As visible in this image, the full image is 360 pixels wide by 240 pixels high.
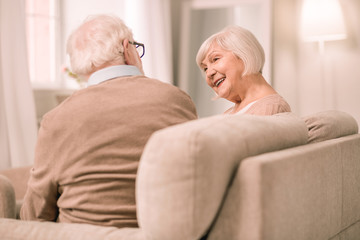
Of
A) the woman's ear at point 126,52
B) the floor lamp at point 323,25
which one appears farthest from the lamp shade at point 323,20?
the woman's ear at point 126,52

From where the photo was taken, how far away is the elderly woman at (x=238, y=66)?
7.72 feet

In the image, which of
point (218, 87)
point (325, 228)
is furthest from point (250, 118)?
point (218, 87)

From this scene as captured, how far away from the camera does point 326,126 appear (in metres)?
1.74

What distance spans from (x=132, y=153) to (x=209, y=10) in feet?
14.4

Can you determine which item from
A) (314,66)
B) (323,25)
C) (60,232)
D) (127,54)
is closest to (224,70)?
(127,54)

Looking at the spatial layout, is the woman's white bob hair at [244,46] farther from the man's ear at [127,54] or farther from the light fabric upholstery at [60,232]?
the light fabric upholstery at [60,232]

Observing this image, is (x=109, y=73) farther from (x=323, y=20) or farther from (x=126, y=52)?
(x=323, y=20)

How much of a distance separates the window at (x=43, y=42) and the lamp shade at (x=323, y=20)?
2.59 m

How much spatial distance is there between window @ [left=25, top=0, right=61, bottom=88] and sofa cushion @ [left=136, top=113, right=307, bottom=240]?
3.99 metres

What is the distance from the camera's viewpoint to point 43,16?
195 inches

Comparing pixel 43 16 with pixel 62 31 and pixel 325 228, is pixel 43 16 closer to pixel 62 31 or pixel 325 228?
pixel 62 31

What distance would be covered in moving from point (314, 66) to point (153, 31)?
1.76 meters

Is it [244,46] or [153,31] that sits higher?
[244,46]

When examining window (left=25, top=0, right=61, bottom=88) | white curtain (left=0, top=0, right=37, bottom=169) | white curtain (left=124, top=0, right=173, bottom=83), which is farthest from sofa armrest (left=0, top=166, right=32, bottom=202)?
white curtain (left=124, top=0, right=173, bottom=83)
